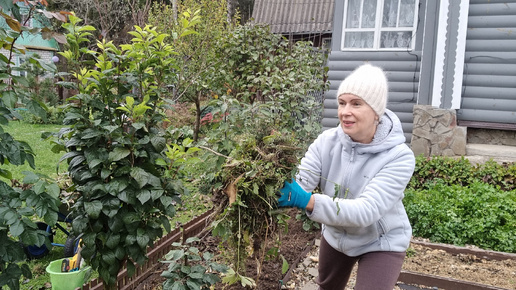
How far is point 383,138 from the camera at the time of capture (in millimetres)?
2406

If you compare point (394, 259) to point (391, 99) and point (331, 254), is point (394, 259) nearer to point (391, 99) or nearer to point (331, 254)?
point (331, 254)

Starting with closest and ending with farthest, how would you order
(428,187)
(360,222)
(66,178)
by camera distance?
(360,222) < (66,178) < (428,187)

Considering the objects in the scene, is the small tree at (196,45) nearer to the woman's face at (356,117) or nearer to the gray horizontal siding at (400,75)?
the gray horizontal siding at (400,75)

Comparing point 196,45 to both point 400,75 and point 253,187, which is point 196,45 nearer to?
point 400,75

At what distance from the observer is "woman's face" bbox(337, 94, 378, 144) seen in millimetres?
2369

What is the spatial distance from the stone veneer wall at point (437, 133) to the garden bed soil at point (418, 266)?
300cm

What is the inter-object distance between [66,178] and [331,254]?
1.96 meters

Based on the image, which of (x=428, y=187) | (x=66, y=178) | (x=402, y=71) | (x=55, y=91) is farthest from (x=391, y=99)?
(x=55, y=91)

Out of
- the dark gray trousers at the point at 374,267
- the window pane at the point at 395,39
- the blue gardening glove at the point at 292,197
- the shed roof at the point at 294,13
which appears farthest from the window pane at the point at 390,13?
the blue gardening glove at the point at 292,197

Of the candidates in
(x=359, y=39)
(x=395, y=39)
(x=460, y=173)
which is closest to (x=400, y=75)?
(x=395, y=39)

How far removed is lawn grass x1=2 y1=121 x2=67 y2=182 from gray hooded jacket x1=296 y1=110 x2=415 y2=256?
3.19 metres

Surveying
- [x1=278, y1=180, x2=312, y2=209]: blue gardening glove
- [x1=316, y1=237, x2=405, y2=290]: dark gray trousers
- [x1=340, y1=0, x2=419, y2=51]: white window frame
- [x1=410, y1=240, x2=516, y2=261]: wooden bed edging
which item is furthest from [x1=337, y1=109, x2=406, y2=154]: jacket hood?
[x1=340, y1=0, x2=419, y2=51]: white window frame

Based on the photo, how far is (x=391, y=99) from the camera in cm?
812

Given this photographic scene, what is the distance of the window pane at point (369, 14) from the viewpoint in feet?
27.3
